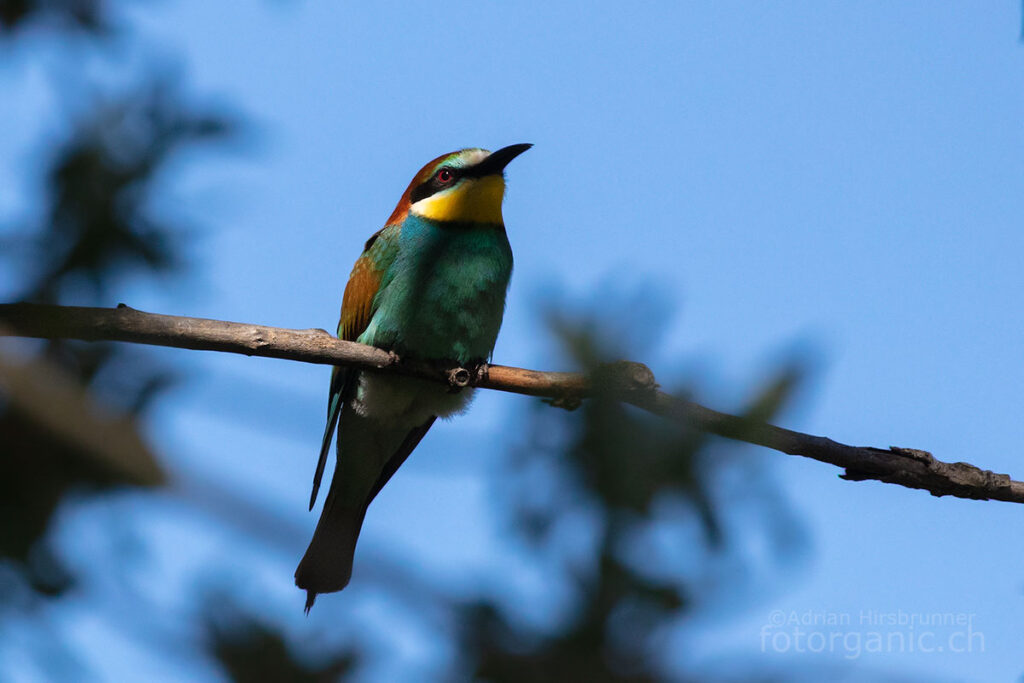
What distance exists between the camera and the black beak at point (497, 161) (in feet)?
15.2

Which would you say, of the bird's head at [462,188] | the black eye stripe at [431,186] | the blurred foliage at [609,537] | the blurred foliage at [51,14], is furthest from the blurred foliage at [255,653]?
the black eye stripe at [431,186]

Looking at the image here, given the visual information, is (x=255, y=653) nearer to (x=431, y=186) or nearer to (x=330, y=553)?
(x=330, y=553)

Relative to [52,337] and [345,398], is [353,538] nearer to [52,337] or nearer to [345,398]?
[345,398]

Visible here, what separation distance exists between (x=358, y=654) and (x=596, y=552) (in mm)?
419

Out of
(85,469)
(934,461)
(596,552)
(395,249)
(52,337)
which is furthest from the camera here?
(395,249)

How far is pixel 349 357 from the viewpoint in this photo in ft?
10.1

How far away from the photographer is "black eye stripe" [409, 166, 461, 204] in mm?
4656

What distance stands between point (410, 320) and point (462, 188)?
31.3 inches

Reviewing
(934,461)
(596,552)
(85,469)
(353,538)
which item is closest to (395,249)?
(353,538)

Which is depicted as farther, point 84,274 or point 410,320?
point 410,320

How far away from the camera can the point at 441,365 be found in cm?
411

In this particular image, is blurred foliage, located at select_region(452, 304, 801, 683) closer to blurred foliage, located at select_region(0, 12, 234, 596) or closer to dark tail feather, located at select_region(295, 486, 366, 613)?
blurred foliage, located at select_region(0, 12, 234, 596)

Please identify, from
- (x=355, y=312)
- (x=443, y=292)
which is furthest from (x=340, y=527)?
(x=443, y=292)

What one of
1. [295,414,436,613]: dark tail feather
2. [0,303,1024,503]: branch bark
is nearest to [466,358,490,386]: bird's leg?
[0,303,1024,503]: branch bark
